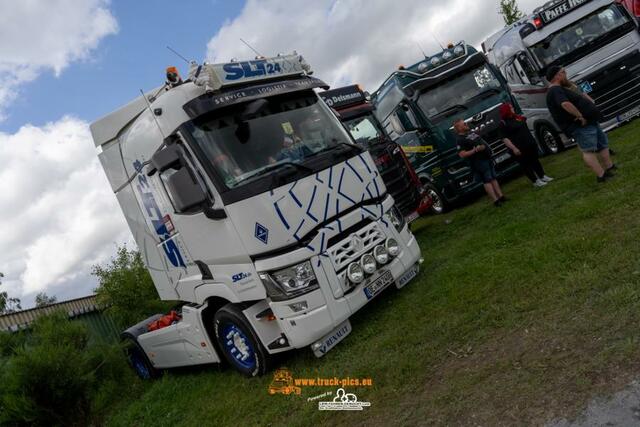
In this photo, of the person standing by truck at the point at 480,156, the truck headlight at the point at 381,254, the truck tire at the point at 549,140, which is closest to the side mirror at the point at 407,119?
the person standing by truck at the point at 480,156

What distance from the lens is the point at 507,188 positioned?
10711mm

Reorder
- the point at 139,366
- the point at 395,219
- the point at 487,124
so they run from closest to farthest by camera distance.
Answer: the point at 395,219
the point at 139,366
the point at 487,124

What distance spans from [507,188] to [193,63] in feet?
25.0

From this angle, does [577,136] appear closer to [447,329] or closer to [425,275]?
[425,275]

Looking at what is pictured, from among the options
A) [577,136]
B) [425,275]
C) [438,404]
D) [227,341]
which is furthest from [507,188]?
[438,404]

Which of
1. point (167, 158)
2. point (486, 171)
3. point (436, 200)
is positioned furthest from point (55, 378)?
point (436, 200)

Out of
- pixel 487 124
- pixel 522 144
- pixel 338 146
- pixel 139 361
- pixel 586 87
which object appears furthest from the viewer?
pixel 586 87

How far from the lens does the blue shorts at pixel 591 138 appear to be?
23.9 feet

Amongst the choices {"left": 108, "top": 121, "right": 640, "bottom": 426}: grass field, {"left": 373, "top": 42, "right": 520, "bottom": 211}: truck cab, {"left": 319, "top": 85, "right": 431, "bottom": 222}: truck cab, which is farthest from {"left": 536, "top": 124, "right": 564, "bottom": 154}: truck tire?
{"left": 108, "top": 121, "right": 640, "bottom": 426}: grass field

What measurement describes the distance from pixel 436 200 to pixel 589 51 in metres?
4.58

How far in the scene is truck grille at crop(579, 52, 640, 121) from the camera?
1057 centimetres

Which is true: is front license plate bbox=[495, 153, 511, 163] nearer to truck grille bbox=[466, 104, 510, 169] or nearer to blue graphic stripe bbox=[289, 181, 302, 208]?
truck grille bbox=[466, 104, 510, 169]

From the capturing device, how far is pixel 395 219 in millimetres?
6312

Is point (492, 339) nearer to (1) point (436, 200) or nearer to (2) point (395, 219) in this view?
(2) point (395, 219)
